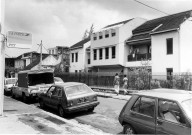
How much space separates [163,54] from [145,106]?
2188 cm

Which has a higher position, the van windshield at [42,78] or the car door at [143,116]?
the van windshield at [42,78]

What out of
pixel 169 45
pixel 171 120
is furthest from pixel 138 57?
pixel 171 120

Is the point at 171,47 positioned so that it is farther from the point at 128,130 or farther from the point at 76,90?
the point at 128,130

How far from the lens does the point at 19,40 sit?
10133mm

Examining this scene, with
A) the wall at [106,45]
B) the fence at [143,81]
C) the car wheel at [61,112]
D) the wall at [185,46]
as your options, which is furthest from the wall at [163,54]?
the car wheel at [61,112]

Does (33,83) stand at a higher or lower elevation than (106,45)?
lower

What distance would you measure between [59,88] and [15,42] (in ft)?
10.2

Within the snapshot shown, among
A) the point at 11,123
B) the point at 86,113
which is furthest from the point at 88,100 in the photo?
the point at 11,123

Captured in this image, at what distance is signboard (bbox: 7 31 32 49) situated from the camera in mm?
10016

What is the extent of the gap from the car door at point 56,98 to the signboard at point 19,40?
109 inches

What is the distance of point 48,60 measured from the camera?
192 ft

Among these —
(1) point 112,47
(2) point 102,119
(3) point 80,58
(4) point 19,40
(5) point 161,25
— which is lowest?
(2) point 102,119

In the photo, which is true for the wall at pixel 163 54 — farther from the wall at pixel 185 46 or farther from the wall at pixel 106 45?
the wall at pixel 106 45

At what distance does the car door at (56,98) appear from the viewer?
11422mm
